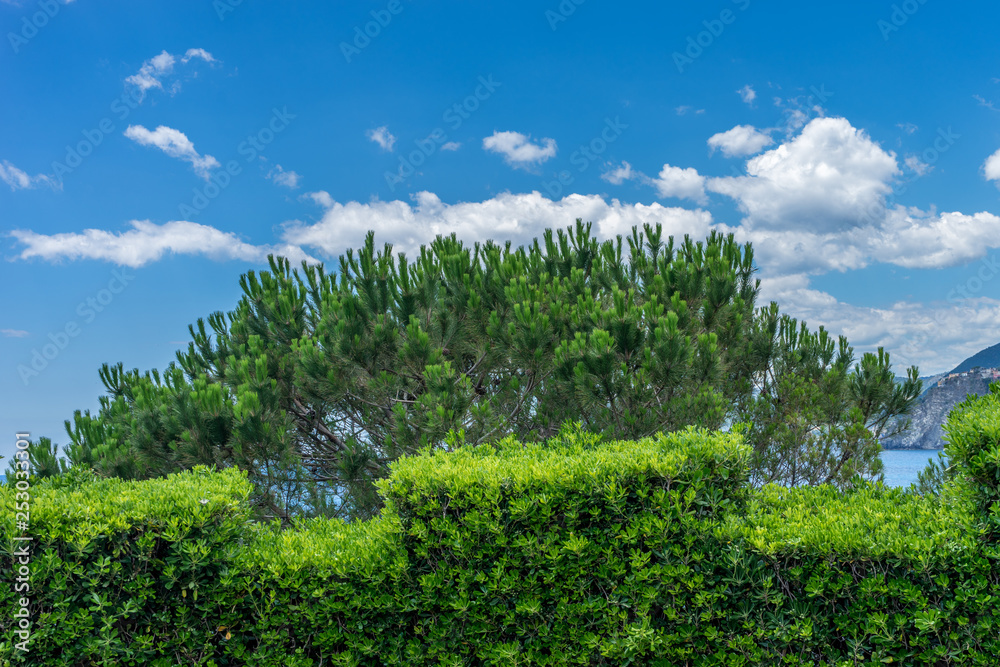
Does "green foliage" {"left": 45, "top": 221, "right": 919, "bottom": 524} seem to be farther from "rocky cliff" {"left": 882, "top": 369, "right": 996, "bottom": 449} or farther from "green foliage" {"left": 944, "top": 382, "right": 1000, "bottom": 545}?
"green foliage" {"left": 944, "top": 382, "right": 1000, "bottom": 545}

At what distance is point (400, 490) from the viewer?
4.19 meters

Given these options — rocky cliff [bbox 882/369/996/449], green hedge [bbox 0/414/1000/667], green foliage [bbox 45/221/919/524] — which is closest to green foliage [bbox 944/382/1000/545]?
green hedge [bbox 0/414/1000/667]

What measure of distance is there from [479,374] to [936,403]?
5232cm

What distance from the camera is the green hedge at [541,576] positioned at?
146 inches

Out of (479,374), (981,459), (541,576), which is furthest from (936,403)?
(541,576)

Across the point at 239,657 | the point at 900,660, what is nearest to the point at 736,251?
the point at 900,660

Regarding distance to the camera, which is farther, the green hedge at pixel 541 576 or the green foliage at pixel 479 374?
the green foliage at pixel 479 374

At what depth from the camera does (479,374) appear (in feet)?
28.9

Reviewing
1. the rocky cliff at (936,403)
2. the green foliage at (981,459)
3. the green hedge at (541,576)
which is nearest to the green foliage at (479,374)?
the rocky cliff at (936,403)

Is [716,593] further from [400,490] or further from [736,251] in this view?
[736,251]

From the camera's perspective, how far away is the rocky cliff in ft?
33.0

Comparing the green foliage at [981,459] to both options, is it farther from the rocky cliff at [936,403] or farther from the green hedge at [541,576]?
the rocky cliff at [936,403]

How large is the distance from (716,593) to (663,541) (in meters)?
0.48

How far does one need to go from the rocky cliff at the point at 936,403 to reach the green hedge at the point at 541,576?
109cm
